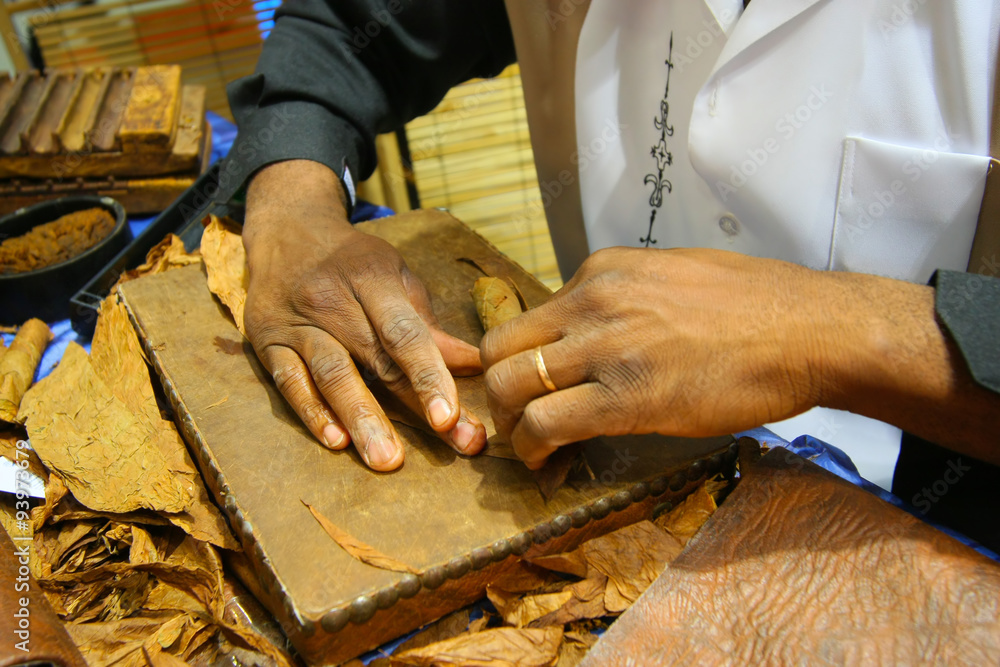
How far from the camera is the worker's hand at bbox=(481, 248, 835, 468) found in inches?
36.0

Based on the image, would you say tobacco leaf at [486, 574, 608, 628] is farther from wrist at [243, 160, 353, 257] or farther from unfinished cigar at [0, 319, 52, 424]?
unfinished cigar at [0, 319, 52, 424]

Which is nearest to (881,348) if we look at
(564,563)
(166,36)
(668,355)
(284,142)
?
(668,355)

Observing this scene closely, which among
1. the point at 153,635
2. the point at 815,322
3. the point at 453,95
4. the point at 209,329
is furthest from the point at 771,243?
the point at 453,95

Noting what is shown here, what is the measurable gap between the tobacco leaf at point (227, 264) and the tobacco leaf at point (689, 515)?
900 millimetres

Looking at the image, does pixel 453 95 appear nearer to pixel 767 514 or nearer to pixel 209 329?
pixel 209 329

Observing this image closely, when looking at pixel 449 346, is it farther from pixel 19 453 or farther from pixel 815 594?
pixel 19 453

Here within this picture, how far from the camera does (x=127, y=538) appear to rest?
1.12 m

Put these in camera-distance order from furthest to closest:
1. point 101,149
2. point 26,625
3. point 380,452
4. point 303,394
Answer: point 101,149, point 303,394, point 380,452, point 26,625

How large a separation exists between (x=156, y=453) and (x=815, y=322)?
108cm

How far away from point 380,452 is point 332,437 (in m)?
0.10

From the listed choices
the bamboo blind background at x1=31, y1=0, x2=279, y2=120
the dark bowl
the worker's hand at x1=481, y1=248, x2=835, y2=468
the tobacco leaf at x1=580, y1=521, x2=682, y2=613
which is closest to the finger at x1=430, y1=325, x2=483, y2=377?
the worker's hand at x1=481, y1=248, x2=835, y2=468

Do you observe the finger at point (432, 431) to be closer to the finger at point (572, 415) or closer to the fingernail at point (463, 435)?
the fingernail at point (463, 435)

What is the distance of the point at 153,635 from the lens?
3.26 feet

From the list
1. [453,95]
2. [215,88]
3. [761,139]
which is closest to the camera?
[761,139]
